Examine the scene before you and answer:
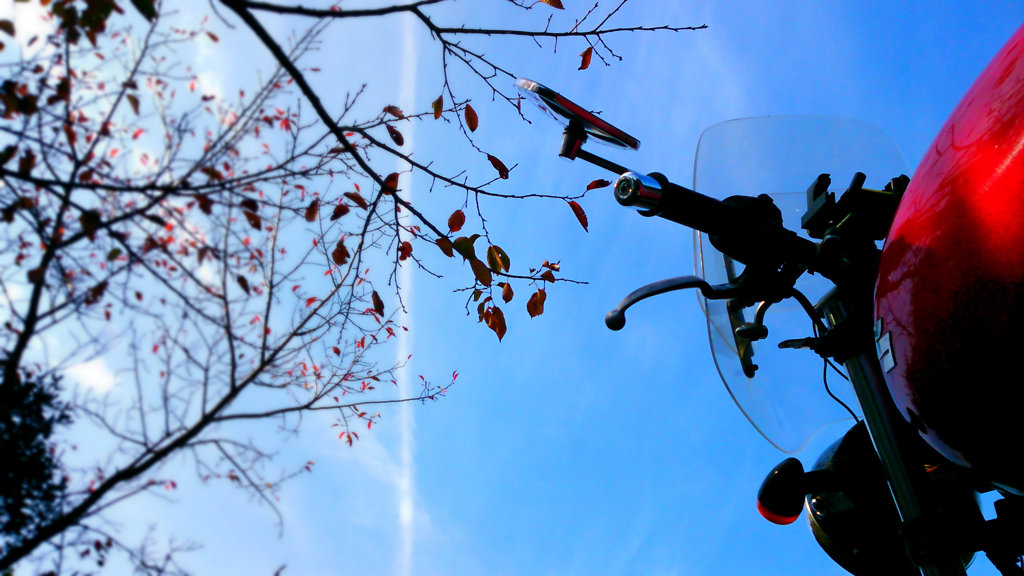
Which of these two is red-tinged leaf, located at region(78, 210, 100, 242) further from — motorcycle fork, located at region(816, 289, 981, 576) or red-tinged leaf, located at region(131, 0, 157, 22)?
motorcycle fork, located at region(816, 289, 981, 576)

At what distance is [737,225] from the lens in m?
1.57

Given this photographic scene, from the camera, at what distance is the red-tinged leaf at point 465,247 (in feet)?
7.72

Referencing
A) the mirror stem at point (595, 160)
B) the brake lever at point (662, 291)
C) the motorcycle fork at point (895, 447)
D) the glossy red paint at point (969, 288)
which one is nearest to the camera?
the glossy red paint at point (969, 288)

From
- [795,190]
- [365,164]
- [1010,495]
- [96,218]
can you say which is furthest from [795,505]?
[96,218]

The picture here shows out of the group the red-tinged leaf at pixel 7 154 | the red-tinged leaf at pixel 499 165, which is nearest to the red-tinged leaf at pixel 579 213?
the red-tinged leaf at pixel 499 165

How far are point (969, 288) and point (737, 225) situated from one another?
559mm

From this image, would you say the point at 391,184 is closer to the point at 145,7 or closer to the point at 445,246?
the point at 445,246

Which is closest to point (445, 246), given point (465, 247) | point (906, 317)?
point (465, 247)

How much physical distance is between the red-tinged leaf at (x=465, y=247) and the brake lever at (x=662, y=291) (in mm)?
992

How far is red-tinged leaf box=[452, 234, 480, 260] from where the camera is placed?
2352 mm

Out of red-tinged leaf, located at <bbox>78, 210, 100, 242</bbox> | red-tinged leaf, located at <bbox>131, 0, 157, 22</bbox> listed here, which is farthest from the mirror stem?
red-tinged leaf, located at <bbox>78, 210, 100, 242</bbox>

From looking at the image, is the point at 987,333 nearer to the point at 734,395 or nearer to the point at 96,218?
the point at 734,395

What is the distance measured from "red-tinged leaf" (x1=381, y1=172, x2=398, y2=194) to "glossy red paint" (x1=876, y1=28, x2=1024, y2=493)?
1740 millimetres

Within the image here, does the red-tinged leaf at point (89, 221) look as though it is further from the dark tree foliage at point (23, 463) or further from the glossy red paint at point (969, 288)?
the glossy red paint at point (969, 288)
